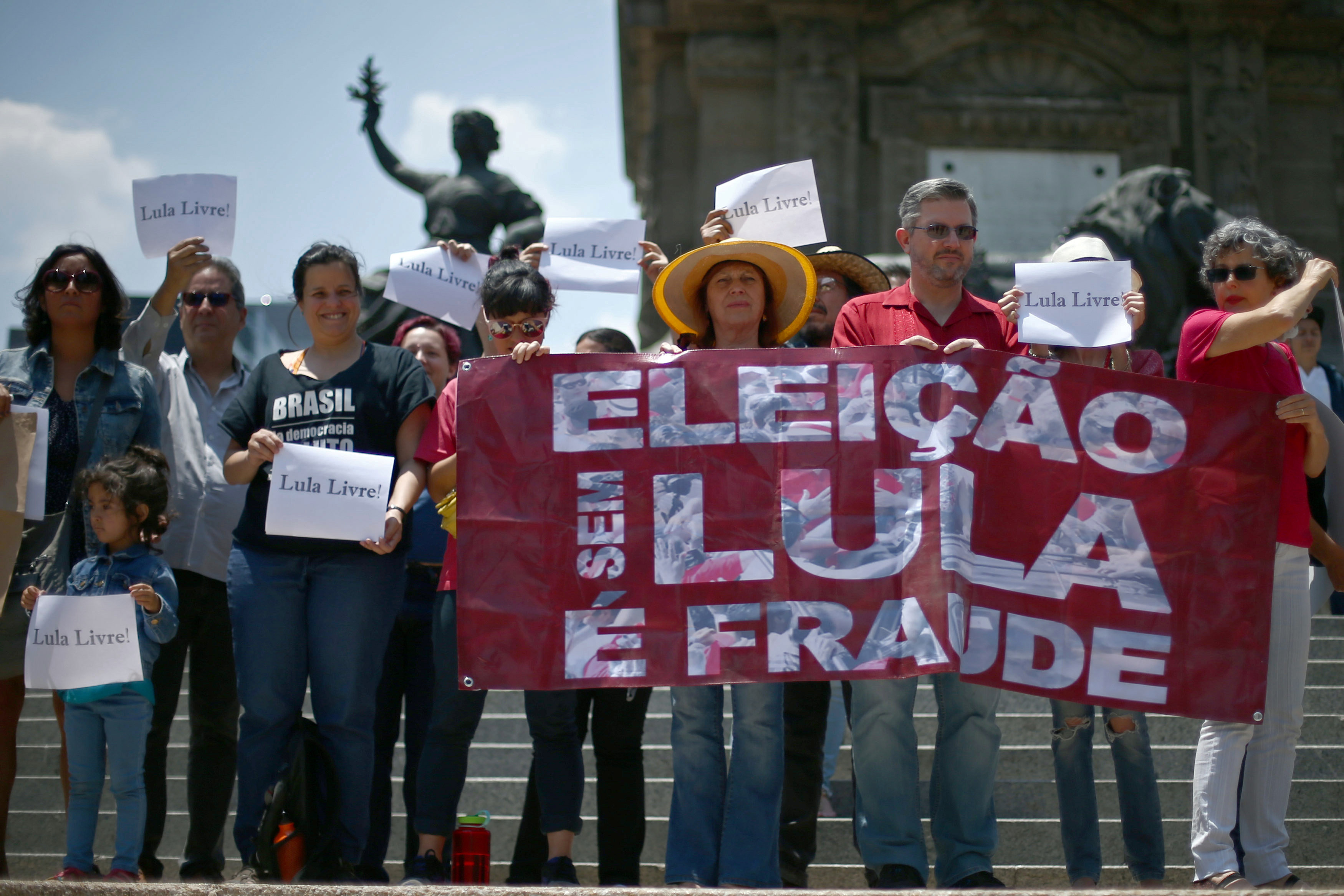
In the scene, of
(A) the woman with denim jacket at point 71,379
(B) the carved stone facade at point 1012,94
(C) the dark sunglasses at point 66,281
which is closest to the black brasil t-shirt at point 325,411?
(A) the woman with denim jacket at point 71,379

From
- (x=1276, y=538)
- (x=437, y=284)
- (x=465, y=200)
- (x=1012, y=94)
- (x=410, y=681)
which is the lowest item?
(x=410, y=681)

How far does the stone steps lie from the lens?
5.61 meters

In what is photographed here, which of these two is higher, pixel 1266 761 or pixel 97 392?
pixel 97 392

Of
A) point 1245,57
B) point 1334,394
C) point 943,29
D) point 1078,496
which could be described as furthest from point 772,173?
point 1245,57

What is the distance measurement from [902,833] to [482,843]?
58.6 inches

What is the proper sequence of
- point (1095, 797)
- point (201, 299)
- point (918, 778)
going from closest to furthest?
1. point (918, 778)
2. point (1095, 797)
3. point (201, 299)

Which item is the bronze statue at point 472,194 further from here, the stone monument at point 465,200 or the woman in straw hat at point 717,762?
the woman in straw hat at point 717,762

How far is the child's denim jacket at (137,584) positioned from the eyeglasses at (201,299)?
1404 millimetres

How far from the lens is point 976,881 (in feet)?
13.9

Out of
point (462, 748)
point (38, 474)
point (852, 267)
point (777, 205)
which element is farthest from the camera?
point (852, 267)

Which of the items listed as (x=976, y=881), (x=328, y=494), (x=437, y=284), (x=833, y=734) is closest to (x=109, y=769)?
(x=328, y=494)

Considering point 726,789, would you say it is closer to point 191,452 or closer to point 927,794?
point 927,794

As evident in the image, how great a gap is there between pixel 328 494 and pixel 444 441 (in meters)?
0.49

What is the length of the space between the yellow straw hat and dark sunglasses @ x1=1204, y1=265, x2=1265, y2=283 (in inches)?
56.6
